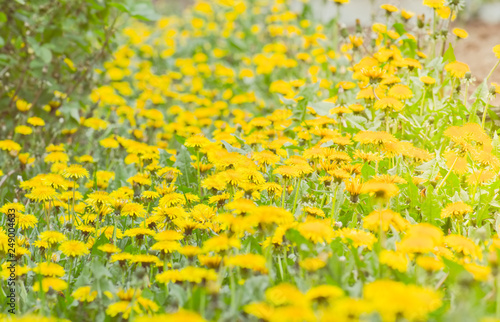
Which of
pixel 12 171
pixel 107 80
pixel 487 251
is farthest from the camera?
pixel 107 80

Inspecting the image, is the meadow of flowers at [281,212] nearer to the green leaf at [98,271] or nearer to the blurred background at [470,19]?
the green leaf at [98,271]

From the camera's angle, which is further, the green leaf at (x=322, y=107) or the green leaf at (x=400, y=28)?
the green leaf at (x=400, y=28)

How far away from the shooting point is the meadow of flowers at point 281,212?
1.36 metres

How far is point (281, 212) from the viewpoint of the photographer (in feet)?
4.75

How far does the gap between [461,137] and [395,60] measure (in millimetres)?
760

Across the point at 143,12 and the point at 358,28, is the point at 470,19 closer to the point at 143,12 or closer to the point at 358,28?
the point at 358,28

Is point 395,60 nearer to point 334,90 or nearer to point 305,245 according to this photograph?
point 334,90

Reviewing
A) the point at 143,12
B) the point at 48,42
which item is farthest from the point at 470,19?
the point at 48,42

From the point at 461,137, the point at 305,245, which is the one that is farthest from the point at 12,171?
the point at 461,137

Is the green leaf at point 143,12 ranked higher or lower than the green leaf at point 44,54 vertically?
higher

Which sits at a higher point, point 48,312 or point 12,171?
point 12,171

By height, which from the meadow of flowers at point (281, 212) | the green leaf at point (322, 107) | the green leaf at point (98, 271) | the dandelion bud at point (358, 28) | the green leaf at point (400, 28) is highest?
the dandelion bud at point (358, 28)

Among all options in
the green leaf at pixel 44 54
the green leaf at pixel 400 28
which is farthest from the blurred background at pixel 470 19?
the green leaf at pixel 44 54

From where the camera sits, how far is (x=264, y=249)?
1677 mm
